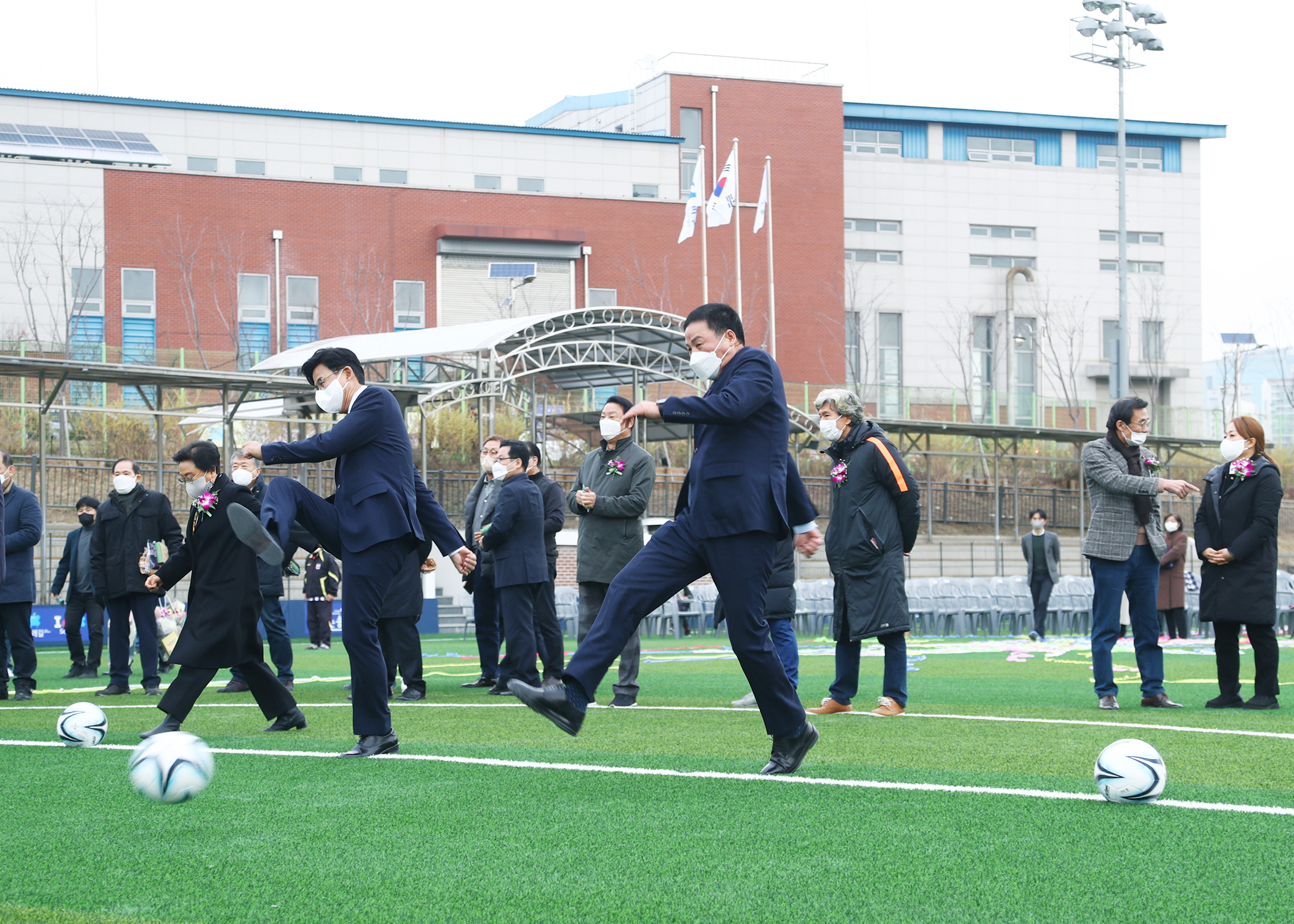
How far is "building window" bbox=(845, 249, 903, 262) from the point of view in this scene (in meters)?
50.8

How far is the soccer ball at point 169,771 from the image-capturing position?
4988mm

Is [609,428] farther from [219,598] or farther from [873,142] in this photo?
[873,142]

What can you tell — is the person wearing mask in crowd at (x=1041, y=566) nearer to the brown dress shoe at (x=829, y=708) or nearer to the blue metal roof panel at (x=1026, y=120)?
the brown dress shoe at (x=829, y=708)

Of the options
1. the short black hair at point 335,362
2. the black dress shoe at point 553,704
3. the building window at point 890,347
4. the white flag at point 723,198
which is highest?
the white flag at point 723,198

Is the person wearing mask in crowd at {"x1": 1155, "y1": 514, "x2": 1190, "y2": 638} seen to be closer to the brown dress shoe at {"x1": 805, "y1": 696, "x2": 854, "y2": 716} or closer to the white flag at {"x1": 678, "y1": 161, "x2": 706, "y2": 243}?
the brown dress shoe at {"x1": 805, "y1": 696, "x2": 854, "y2": 716}

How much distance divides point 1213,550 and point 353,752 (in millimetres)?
5841

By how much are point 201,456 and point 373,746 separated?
2567mm

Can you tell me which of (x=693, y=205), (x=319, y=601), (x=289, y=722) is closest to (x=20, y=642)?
(x=289, y=722)

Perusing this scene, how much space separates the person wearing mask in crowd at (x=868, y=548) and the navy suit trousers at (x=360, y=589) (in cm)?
306

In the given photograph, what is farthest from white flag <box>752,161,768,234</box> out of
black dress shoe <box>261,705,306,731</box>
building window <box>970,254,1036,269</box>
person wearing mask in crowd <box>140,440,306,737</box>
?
black dress shoe <box>261,705,306,731</box>

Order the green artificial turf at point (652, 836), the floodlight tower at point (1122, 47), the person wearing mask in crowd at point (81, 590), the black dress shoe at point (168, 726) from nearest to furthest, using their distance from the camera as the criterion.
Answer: the green artificial turf at point (652, 836)
the black dress shoe at point (168, 726)
the person wearing mask in crowd at point (81, 590)
the floodlight tower at point (1122, 47)

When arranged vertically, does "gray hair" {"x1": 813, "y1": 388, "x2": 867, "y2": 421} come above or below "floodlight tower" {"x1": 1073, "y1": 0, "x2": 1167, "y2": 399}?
below

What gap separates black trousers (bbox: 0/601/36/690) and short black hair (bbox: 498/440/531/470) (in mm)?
3902

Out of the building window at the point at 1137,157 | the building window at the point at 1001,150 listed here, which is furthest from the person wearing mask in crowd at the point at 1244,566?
the building window at the point at 1137,157
